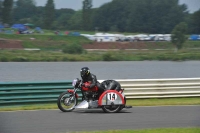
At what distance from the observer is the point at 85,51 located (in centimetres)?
3247

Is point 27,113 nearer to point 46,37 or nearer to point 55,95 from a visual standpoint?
point 55,95

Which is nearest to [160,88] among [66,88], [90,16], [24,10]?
[66,88]

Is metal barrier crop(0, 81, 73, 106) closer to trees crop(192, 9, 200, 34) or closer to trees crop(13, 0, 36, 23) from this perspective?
trees crop(13, 0, 36, 23)

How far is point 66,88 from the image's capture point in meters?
14.6

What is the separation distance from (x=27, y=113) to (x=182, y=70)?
26.9 metres

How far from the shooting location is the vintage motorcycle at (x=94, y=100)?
39.3 ft

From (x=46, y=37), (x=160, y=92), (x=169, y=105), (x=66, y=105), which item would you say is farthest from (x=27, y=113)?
(x=46, y=37)

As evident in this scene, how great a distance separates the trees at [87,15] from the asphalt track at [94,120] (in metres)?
9.87

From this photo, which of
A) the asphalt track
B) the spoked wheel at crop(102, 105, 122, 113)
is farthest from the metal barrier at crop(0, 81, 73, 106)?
the spoked wheel at crop(102, 105, 122, 113)

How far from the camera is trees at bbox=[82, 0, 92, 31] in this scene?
2178cm

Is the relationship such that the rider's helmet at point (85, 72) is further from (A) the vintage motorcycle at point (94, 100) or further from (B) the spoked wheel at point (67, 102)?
(B) the spoked wheel at point (67, 102)

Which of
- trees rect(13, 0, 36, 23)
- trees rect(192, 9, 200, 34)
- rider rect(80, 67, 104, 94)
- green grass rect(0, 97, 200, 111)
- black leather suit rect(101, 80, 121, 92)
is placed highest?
trees rect(13, 0, 36, 23)

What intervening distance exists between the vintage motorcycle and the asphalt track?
0.19 m

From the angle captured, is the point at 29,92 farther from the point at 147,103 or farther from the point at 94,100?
the point at 147,103
